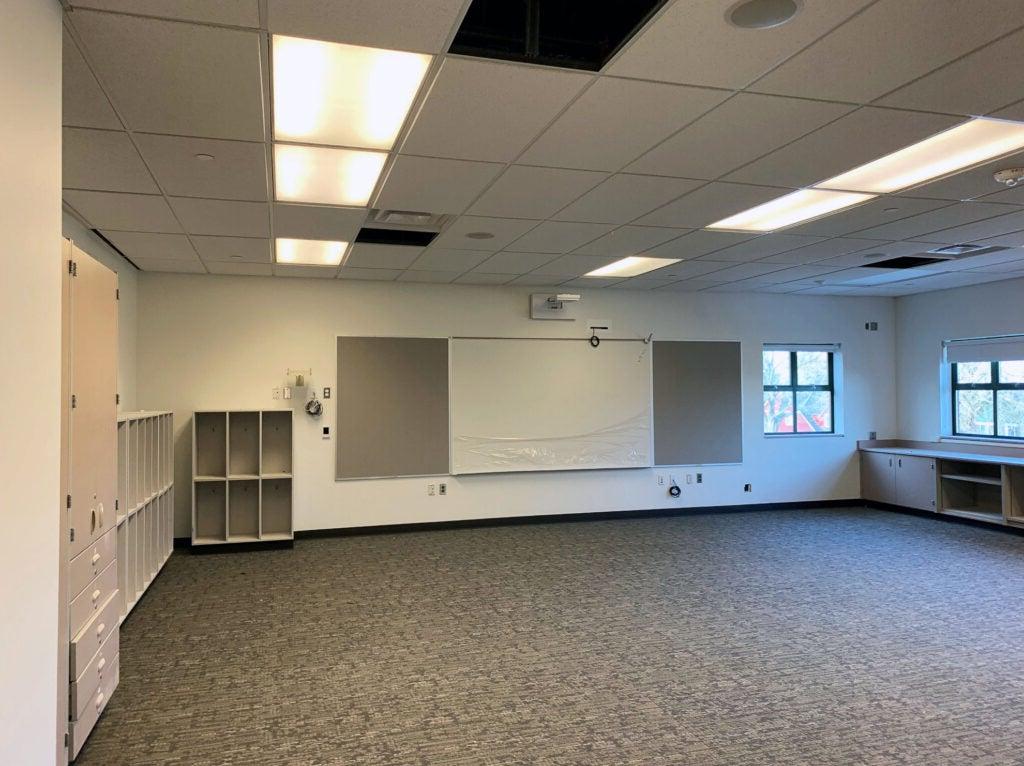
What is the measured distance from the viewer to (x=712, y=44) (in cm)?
222

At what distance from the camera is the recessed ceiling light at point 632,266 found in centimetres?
601

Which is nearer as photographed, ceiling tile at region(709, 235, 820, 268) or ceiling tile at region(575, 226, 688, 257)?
ceiling tile at region(575, 226, 688, 257)

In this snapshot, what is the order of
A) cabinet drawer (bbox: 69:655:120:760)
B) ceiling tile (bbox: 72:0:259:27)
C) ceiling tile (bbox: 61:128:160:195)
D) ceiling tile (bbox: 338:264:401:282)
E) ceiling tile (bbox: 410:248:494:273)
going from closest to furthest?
ceiling tile (bbox: 72:0:259:27) < cabinet drawer (bbox: 69:655:120:760) < ceiling tile (bbox: 61:128:160:195) < ceiling tile (bbox: 410:248:494:273) < ceiling tile (bbox: 338:264:401:282)

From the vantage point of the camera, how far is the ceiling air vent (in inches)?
88.6

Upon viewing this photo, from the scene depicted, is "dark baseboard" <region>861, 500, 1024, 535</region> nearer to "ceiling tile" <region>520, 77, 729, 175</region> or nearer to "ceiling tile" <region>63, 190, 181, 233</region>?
"ceiling tile" <region>520, 77, 729, 175</region>

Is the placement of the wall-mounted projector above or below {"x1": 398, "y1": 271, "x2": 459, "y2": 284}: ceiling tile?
below

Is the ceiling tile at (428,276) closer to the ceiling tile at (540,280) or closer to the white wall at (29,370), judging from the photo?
the ceiling tile at (540,280)

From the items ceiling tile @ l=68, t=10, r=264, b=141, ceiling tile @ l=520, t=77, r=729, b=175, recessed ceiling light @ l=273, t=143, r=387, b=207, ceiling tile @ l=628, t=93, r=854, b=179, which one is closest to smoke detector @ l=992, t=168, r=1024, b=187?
ceiling tile @ l=628, t=93, r=854, b=179

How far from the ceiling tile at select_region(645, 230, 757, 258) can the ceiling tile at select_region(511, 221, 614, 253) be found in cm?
67

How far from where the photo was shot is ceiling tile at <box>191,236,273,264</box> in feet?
16.6

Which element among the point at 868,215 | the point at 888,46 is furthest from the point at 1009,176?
the point at 888,46

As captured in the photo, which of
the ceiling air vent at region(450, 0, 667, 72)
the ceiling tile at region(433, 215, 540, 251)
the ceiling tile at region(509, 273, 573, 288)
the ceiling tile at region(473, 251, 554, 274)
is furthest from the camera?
the ceiling tile at region(509, 273, 573, 288)

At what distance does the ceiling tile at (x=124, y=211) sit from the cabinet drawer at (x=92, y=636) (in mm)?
2265

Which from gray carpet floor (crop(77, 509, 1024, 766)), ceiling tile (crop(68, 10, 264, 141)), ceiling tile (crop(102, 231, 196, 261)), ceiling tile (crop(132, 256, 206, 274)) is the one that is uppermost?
ceiling tile (crop(132, 256, 206, 274))
